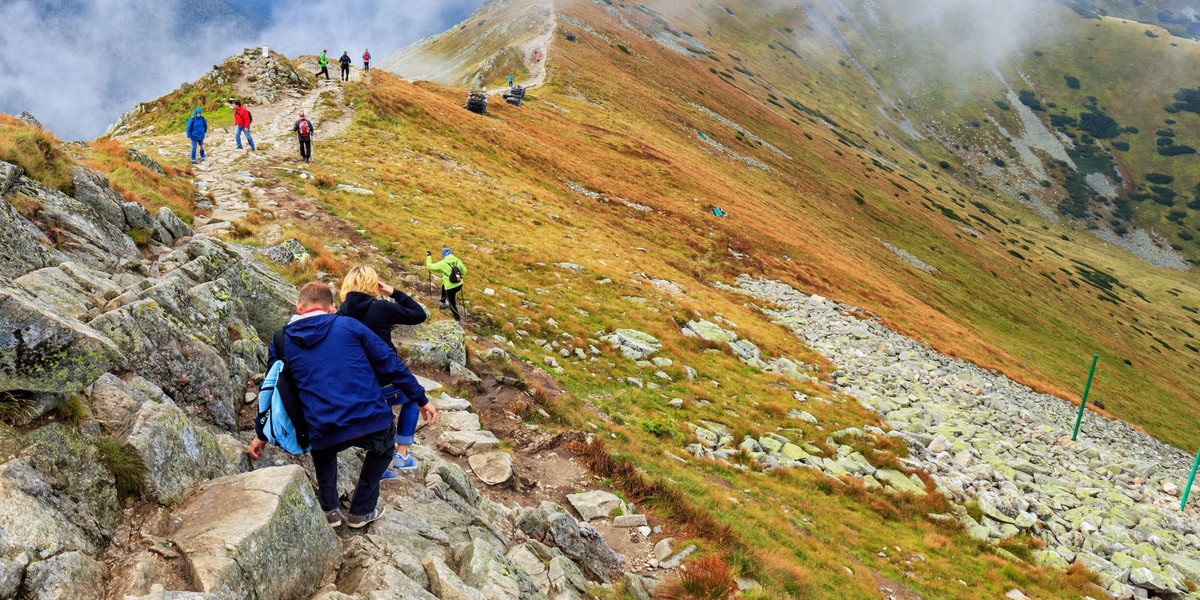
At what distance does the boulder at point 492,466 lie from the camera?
1057 cm

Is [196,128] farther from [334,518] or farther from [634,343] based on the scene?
[334,518]

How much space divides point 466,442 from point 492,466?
855 mm

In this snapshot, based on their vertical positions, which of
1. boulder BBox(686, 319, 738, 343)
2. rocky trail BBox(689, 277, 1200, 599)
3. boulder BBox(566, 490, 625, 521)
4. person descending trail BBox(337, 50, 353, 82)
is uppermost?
person descending trail BBox(337, 50, 353, 82)

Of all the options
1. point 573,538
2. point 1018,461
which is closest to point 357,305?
point 573,538

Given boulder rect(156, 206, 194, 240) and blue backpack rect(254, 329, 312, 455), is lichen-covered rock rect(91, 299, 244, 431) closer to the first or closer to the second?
blue backpack rect(254, 329, 312, 455)

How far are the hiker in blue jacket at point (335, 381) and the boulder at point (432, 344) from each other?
25.7 feet

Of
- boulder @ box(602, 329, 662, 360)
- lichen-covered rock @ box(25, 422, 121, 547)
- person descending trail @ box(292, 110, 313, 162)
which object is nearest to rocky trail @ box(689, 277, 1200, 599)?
boulder @ box(602, 329, 662, 360)

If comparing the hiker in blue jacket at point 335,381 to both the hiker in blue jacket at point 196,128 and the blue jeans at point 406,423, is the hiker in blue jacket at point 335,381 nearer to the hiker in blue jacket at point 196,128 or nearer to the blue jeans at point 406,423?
the blue jeans at point 406,423

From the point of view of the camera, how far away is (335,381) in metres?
5.77

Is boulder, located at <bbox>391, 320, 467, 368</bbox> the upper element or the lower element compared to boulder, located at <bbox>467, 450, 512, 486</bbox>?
upper

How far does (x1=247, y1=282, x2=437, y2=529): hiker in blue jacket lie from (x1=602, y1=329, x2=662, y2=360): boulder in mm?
15080

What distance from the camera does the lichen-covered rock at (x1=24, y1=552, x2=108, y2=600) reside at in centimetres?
408

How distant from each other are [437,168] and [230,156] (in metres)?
12.3

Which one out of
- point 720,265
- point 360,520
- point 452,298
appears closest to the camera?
point 360,520
